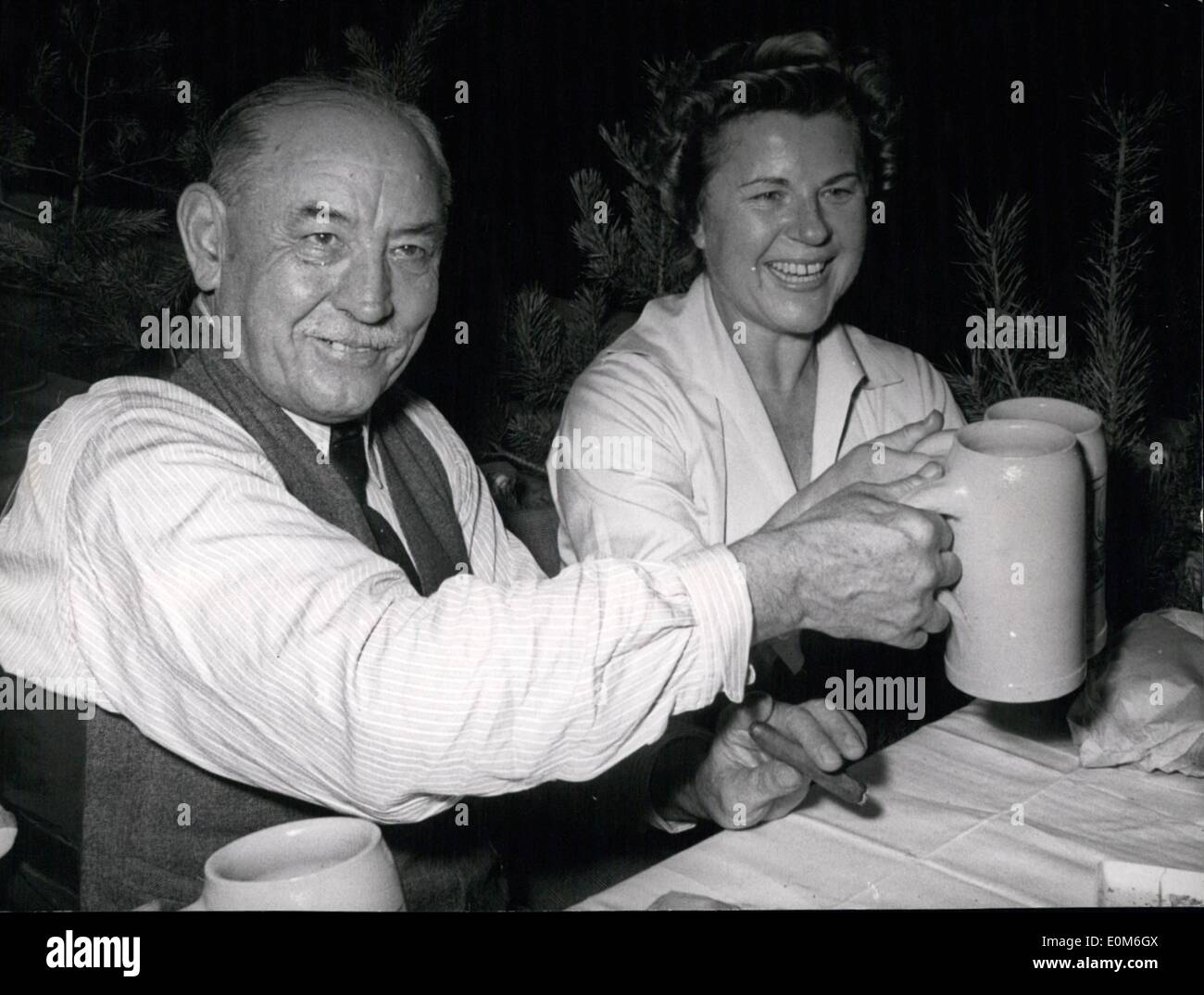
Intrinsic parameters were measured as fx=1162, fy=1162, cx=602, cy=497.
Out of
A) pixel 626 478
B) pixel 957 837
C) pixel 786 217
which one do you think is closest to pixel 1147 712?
pixel 957 837

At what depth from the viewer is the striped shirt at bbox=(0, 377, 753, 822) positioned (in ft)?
2.45

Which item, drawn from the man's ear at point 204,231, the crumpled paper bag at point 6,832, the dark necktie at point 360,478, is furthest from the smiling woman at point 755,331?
the crumpled paper bag at point 6,832

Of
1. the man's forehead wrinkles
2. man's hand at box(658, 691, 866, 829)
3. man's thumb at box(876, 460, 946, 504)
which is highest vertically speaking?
the man's forehead wrinkles

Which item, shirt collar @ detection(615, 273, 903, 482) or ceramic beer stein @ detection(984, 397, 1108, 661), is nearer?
ceramic beer stein @ detection(984, 397, 1108, 661)

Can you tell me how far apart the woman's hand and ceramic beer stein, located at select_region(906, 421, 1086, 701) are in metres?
0.05

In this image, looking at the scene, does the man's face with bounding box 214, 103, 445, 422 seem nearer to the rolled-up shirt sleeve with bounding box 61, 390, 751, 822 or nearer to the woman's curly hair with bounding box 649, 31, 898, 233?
the rolled-up shirt sleeve with bounding box 61, 390, 751, 822

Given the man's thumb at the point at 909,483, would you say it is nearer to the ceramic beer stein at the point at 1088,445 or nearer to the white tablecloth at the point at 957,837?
the ceramic beer stein at the point at 1088,445

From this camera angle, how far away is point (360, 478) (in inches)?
42.6

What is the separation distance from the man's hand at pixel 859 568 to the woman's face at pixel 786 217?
545 millimetres

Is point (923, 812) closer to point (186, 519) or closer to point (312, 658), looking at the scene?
point (312, 658)

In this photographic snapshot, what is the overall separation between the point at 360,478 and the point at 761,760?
444 millimetres

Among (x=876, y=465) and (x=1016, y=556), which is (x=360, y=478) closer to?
(x=876, y=465)

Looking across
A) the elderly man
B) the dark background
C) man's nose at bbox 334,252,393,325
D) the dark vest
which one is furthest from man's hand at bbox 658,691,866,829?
the dark background

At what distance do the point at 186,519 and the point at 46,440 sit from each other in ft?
0.65
